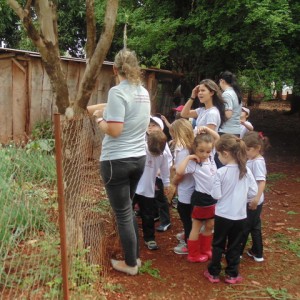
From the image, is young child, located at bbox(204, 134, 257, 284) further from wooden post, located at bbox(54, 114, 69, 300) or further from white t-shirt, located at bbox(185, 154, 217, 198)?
wooden post, located at bbox(54, 114, 69, 300)

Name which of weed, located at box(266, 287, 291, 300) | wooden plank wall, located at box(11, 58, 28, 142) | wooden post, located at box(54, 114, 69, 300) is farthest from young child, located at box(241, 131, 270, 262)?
wooden plank wall, located at box(11, 58, 28, 142)

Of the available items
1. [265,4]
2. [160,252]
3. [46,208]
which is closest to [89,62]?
[46,208]

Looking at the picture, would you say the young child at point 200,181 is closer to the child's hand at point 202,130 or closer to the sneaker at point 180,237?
the child's hand at point 202,130

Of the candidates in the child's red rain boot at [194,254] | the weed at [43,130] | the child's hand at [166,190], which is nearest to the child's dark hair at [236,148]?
the child's red rain boot at [194,254]

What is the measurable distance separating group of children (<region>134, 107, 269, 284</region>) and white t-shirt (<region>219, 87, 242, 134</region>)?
79 cm

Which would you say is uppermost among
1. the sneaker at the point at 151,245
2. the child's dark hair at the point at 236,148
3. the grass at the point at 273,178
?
the child's dark hair at the point at 236,148

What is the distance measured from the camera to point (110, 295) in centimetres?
286

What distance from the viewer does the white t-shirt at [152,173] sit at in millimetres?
3787

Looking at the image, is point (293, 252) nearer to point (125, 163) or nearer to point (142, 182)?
point (142, 182)

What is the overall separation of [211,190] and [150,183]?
0.74 m

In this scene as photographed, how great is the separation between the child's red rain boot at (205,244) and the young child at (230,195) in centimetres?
45

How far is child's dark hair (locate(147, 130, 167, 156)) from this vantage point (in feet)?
12.2

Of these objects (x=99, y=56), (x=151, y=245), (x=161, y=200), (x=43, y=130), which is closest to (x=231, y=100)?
(x=161, y=200)

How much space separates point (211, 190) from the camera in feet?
10.8
